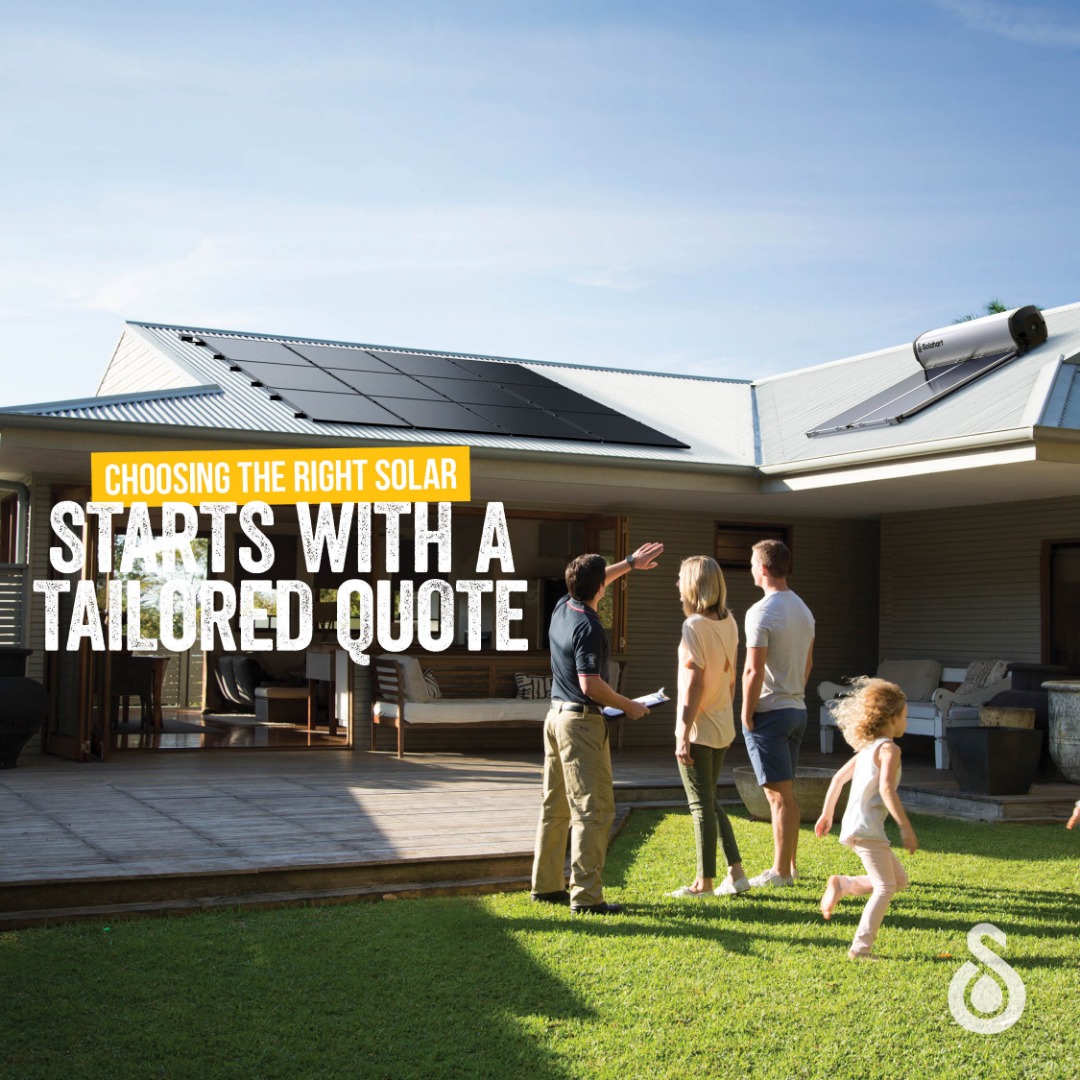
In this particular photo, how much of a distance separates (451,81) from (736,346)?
23269 mm

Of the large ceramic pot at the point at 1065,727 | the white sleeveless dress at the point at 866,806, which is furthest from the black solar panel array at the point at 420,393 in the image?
the white sleeveless dress at the point at 866,806

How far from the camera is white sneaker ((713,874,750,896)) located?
19.6 ft

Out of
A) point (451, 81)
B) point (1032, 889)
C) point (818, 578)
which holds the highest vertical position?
point (451, 81)

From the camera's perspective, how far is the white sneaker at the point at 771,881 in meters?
6.15

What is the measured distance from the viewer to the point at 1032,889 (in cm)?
633

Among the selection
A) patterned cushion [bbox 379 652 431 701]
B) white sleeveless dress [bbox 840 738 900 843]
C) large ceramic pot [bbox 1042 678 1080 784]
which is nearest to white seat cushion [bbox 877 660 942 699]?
large ceramic pot [bbox 1042 678 1080 784]

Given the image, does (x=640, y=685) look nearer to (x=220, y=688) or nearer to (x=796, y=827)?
(x=220, y=688)

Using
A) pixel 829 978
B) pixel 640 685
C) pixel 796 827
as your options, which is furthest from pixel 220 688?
pixel 829 978

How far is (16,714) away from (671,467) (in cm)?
543

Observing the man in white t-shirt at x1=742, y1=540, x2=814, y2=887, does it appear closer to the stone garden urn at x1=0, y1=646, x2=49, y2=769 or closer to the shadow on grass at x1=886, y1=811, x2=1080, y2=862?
the shadow on grass at x1=886, y1=811, x2=1080, y2=862

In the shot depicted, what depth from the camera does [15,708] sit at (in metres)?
9.55

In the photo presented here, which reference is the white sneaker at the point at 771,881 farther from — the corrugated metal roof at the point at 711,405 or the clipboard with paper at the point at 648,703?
the corrugated metal roof at the point at 711,405

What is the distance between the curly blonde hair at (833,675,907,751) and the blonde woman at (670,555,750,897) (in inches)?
A: 30.3

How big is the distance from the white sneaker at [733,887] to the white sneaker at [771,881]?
154 mm
